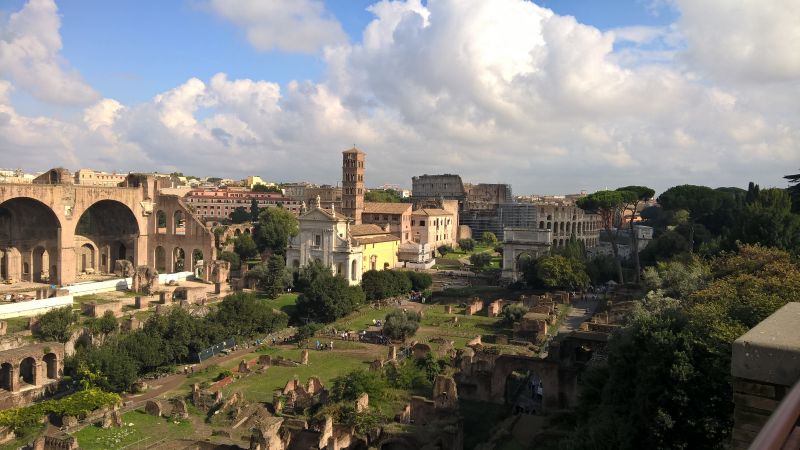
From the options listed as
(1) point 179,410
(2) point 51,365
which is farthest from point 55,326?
(1) point 179,410

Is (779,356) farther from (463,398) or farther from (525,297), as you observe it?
(525,297)

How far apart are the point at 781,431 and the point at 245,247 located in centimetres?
5274

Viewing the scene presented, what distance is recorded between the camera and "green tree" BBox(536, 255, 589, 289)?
38281 millimetres

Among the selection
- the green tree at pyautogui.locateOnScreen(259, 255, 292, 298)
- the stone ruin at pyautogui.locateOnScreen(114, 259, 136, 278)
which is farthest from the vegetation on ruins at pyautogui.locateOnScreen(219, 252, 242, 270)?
the green tree at pyautogui.locateOnScreen(259, 255, 292, 298)

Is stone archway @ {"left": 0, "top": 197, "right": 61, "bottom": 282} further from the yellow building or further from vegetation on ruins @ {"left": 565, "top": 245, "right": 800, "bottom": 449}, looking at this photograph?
vegetation on ruins @ {"left": 565, "top": 245, "right": 800, "bottom": 449}

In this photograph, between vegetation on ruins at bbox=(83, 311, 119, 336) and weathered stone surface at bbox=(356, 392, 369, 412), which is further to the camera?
vegetation on ruins at bbox=(83, 311, 119, 336)

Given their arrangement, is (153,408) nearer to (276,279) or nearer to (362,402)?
(362,402)

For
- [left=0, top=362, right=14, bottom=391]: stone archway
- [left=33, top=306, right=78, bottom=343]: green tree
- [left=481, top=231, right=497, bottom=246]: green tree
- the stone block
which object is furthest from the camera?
[left=481, top=231, right=497, bottom=246]: green tree

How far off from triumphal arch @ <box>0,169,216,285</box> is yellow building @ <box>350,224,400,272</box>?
38.4 ft

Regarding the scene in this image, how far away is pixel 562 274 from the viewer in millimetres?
38344

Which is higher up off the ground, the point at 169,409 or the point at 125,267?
the point at 125,267

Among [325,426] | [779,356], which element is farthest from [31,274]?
[779,356]

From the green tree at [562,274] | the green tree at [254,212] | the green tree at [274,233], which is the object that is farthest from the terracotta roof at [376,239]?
the green tree at [254,212]

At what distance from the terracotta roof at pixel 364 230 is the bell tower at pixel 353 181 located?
5407 millimetres
